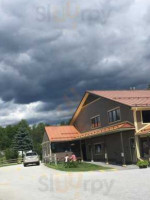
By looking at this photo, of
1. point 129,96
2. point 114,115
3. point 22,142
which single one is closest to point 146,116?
point 114,115

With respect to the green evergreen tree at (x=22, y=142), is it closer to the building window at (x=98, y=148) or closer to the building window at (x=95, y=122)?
the building window at (x=95, y=122)

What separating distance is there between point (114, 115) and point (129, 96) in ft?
9.65

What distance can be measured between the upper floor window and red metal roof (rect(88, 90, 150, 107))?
3.61ft

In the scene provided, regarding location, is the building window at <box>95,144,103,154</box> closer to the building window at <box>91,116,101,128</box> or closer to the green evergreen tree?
the building window at <box>91,116,101,128</box>

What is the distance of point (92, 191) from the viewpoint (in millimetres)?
12648

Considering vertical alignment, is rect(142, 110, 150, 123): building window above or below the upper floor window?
below

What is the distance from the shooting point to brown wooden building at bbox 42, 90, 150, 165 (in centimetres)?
2764

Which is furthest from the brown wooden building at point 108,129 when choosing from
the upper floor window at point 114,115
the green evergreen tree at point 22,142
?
the green evergreen tree at point 22,142

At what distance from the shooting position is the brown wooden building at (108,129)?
27641mm

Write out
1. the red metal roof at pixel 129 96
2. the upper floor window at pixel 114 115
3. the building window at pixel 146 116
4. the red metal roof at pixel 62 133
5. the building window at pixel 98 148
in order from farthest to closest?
the red metal roof at pixel 62 133, the building window at pixel 98 148, the upper floor window at pixel 114 115, the red metal roof at pixel 129 96, the building window at pixel 146 116

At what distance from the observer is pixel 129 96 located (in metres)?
33.6

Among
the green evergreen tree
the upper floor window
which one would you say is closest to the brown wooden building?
the upper floor window

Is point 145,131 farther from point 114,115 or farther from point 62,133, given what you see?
point 62,133

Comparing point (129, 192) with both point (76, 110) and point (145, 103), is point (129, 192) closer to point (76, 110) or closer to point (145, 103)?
point (145, 103)
